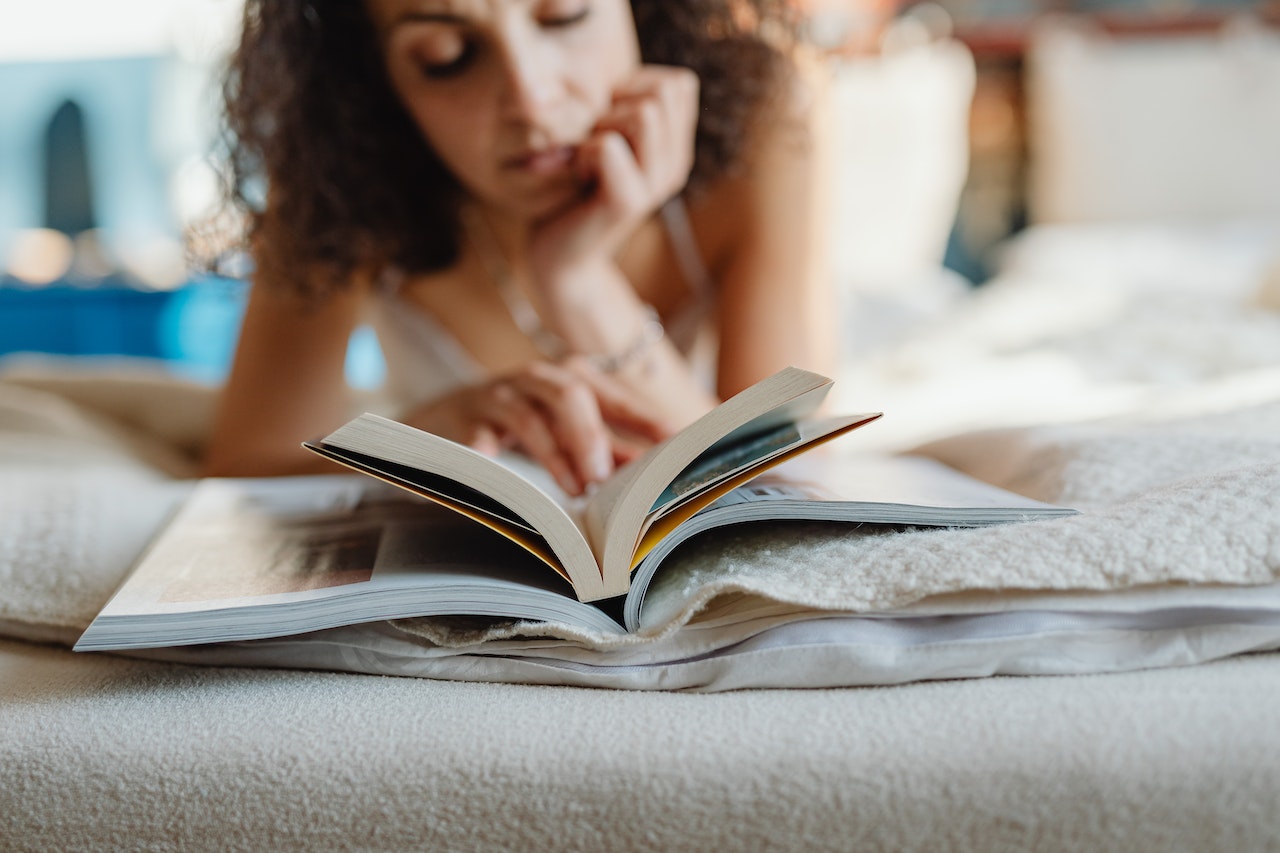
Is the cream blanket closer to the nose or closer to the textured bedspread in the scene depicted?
the textured bedspread

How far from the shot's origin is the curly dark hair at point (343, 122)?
1.17 metres

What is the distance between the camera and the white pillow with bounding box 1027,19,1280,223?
2654mm

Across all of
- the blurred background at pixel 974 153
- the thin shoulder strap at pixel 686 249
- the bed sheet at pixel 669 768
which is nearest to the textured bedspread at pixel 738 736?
the bed sheet at pixel 669 768

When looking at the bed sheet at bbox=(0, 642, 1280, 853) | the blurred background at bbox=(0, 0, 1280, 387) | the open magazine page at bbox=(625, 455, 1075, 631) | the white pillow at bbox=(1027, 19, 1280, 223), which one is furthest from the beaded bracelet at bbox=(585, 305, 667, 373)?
the white pillow at bbox=(1027, 19, 1280, 223)

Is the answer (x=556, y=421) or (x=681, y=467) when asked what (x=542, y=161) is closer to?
(x=556, y=421)

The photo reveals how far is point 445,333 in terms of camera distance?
1390 millimetres

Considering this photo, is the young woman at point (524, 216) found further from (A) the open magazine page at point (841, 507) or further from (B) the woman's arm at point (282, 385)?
(A) the open magazine page at point (841, 507)

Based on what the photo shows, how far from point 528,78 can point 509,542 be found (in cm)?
51

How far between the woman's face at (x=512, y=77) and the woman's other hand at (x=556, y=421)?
22 centimetres

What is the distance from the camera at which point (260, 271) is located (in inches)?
47.8

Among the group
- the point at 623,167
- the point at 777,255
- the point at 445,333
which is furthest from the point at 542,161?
the point at 445,333

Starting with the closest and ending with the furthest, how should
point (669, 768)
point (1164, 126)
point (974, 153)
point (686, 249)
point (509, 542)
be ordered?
point (669, 768) < point (509, 542) < point (686, 249) < point (1164, 126) < point (974, 153)

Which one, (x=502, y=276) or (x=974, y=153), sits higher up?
(x=502, y=276)

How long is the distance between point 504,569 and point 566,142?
0.58 m
